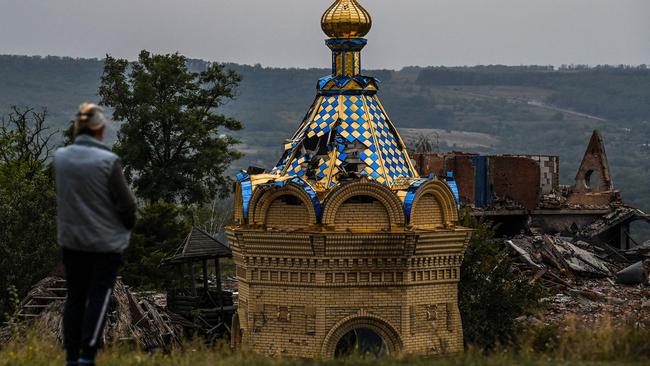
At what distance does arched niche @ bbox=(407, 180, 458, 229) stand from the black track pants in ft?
39.6

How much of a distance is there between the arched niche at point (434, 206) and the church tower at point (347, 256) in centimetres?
2

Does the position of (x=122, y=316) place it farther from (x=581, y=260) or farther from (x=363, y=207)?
(x=581, y=260)

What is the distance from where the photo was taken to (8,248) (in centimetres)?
3712

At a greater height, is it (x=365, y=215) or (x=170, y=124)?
(x=170, y=124)

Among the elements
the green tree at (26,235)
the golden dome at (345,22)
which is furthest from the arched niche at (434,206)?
the green tree at (26,235)

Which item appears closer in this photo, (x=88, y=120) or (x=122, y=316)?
(x=88, y=120)

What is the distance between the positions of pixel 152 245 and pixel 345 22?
2520cm

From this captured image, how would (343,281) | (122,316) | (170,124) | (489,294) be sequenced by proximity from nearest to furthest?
(343,281)
(122,316)
(489,294)
(170,124)

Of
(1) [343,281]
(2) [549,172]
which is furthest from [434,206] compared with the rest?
(2) [549,172]

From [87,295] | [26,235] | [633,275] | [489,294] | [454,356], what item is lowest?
[633,275]

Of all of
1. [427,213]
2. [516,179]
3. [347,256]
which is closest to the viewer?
[347,256]

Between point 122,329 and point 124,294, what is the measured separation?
1.70 metres

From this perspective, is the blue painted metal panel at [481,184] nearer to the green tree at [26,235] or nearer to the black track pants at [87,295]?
the green tree at [26,235]

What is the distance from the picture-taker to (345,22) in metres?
25.9
